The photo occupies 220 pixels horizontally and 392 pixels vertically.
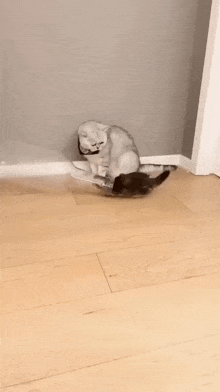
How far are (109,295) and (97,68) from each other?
3.70ft

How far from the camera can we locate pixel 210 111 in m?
1.61

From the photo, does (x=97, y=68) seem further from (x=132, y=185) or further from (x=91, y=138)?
(x=132, y=185)

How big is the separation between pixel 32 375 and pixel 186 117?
4.92ft

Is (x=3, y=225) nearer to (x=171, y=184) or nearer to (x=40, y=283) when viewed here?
(x=40, y=283)

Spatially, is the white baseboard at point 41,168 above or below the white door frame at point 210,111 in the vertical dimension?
below

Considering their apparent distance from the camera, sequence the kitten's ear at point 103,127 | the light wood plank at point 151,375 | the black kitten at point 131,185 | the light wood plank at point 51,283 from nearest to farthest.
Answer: the light wood plank at point 151,375, the light wood plank at point 51,283, the black kitten at point 131,185, the kitten's ear at point 103,127

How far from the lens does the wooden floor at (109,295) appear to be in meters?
0.60

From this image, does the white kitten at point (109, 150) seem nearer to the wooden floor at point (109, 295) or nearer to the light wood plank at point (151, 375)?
the wooden floor at point (109, 295)

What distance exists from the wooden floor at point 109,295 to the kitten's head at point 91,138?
25cm

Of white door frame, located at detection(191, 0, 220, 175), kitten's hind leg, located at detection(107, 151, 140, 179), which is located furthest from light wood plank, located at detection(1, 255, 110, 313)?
white door frame, located at detection(191, 0, 220, 175)

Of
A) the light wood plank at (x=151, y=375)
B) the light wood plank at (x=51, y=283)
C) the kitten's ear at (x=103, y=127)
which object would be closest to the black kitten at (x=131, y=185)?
the kitten's ear at (x=103, y=127)

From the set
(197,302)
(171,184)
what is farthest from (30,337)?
(171,184)

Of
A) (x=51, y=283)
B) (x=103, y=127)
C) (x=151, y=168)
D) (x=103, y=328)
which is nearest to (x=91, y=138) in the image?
(x=103, y=127)

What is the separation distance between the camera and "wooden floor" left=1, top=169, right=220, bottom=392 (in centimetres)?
60
